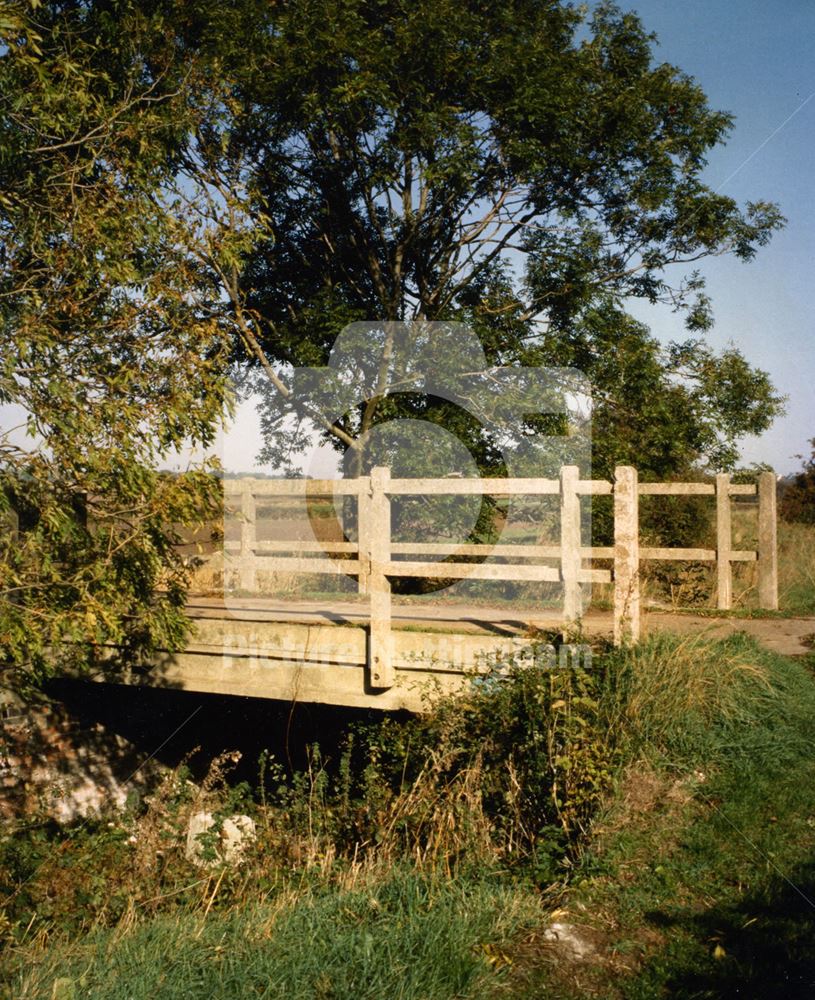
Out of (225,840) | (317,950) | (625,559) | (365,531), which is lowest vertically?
(225,840)

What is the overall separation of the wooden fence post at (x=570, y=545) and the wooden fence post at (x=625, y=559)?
0.54 m

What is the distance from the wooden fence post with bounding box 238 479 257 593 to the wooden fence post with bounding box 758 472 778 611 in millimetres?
6617

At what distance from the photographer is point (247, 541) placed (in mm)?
11805

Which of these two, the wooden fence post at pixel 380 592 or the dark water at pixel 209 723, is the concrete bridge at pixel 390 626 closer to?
the wooden fence post at pixel 380 592

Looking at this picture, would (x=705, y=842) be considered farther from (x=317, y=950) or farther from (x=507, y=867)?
(x=317, y=950)

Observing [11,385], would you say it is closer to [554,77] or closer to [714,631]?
[714,631]

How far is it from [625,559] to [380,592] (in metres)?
2.15

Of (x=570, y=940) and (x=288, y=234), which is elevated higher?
(x=288, y=234)

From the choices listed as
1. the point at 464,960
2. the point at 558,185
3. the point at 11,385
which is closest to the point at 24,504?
the point at 11,385

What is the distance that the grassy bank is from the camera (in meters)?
4.52

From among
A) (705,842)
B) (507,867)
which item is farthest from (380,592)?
(705,842)

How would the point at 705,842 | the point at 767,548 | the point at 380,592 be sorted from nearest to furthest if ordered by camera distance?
the point at 705,842, the point at 380,592, the point at 767,548

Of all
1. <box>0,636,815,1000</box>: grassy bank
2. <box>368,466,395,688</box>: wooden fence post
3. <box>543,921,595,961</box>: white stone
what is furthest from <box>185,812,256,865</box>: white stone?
<box>543,921,595,961</box>: white stone

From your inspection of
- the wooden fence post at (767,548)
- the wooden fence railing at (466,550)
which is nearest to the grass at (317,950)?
the wooden fence railing at (466,550)
